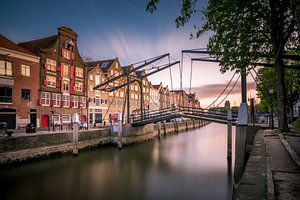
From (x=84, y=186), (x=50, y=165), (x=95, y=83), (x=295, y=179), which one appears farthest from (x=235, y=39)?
(x=95, y=83)

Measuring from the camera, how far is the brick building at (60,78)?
27.7 meters

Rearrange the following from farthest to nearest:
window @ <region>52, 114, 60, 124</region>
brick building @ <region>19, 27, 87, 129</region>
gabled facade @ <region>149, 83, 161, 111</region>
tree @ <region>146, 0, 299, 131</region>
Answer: gabled facade @ <region>149, 83, 161, 111</region>
window @ <region>52, 114, 60, 124</region>
brick building @ <region>19, 27, 87, 129</region>
tree @ <region>146, 0, 299, 131</region>

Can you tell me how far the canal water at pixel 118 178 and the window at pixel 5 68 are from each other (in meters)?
11.6

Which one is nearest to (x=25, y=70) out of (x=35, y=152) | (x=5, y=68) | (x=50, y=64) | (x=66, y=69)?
(x=5, y=68)

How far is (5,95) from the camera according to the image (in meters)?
23.3

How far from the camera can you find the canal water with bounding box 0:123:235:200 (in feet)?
35.9

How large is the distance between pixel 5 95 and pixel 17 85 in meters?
1.62

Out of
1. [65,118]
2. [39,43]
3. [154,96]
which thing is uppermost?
[39,43]

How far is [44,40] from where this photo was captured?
101ft

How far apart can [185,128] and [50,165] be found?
1808 inches

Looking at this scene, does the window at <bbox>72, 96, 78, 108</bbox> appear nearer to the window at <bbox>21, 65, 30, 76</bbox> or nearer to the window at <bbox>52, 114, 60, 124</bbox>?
the window at <bbox>52, 114, 60, 124</bbox>

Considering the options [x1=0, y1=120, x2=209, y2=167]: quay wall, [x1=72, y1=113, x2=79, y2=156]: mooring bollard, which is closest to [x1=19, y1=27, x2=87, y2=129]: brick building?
[x1=0, y1=120, x2=209, y2=167]: quay wall

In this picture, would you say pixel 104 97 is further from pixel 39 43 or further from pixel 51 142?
pixel 51 142

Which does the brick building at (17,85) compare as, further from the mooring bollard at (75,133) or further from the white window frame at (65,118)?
the mooring bollard at (75,133)
